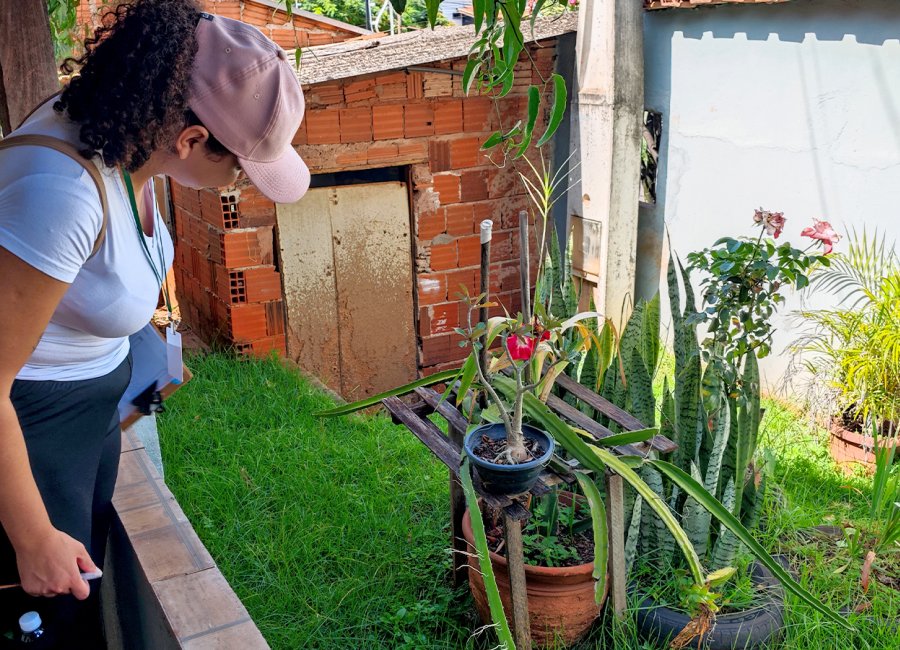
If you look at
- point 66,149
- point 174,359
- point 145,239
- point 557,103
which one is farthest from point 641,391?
point 66,149

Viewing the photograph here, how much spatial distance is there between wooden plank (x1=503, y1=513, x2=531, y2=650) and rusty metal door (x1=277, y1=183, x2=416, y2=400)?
3716 millimetres

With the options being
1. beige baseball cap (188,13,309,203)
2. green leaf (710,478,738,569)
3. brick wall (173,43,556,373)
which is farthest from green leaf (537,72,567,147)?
brick wall (173,43,556,373)

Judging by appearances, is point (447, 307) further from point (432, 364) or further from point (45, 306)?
point (45, 306)

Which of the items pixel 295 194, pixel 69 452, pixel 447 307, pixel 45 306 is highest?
pixel 295 194

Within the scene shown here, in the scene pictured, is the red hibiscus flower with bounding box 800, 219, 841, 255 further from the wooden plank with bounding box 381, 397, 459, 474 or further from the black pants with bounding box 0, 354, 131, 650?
the black pants with bounding box 0, 354, 131, 650

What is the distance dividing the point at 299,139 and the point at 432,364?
81.1 inches

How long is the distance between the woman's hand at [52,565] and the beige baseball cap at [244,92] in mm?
847

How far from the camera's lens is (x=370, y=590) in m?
3.22

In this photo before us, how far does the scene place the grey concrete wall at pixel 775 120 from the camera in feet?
16.5

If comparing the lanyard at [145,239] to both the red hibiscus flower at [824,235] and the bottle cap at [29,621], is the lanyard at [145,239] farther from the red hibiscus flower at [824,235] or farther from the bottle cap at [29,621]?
the red hibiscus flower at [824,235]

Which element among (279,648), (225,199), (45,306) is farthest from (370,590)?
(225,199)

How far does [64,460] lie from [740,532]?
71.6 inches

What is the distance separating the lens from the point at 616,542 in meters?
2.62

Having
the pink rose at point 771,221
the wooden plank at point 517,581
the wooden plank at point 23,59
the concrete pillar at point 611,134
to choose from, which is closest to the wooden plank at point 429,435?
the wooden plank at point 517,581
